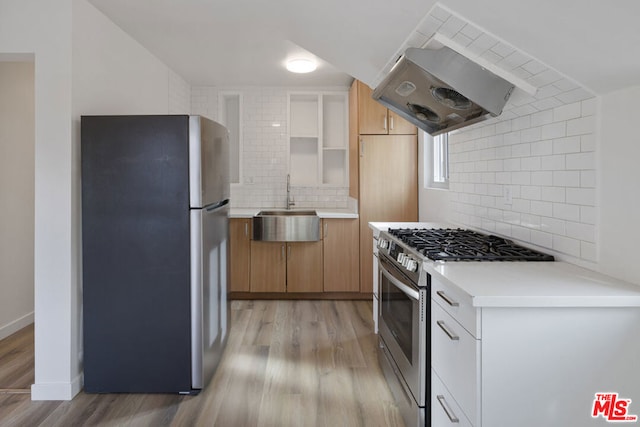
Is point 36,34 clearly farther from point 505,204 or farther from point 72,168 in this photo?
point 505,204

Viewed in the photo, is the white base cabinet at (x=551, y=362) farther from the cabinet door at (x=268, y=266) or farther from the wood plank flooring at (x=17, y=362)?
the cabinet door at (x=268, y=266)

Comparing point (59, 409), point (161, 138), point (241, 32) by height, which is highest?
point (241, 32)

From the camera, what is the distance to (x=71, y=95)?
8.77 ft

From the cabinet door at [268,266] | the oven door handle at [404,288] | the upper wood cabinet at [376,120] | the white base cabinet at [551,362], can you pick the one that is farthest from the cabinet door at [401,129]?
the white base cabinet at [551,362]

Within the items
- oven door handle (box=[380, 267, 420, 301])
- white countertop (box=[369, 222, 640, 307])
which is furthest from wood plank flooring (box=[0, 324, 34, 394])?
white countertop (box=[369, 222, 640, 307])

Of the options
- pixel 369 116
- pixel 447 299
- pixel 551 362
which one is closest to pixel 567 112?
pixel 447 299

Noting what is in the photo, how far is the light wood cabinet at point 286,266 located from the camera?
4.73 meters

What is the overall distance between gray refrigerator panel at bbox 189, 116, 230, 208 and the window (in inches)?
76.7

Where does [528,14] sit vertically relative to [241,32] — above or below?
below

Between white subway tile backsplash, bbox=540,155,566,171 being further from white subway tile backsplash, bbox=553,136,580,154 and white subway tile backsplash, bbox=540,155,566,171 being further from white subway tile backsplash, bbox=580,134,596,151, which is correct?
white subway tile backsplash, bbox=580,134,596,151

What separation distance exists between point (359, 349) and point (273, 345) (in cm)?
67

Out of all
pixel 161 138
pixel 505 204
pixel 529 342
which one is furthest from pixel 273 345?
pixel 529 342

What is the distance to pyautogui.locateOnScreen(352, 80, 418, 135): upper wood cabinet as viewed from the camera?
4.47 meters

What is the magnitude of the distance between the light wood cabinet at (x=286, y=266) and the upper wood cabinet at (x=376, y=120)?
1.30m
